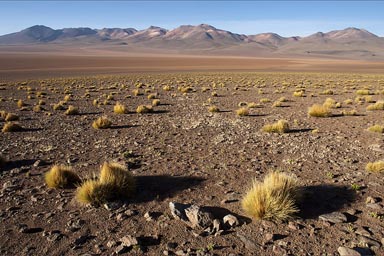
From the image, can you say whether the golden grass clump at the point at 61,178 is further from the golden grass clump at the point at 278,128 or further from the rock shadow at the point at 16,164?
the golden grass clump at the point at 278,128

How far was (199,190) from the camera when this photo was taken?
6.60 metres

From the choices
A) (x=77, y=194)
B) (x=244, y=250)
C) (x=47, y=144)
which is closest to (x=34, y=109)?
(x=47, y=144)

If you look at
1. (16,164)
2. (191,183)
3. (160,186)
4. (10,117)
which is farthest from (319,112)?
(10,117)

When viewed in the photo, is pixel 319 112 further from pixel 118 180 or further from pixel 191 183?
pixel 118 180

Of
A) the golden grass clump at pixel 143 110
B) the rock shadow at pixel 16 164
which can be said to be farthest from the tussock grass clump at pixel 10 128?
the golden grass clump at pixel 143 110

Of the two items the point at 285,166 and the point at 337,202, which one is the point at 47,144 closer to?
the point at 285,166

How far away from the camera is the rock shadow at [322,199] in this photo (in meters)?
5.58

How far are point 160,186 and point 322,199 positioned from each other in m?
3.23

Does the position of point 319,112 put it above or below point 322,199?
above

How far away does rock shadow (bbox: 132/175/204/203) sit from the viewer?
636 centimetres

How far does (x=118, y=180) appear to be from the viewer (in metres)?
6.28

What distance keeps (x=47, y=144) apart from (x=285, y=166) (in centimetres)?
741

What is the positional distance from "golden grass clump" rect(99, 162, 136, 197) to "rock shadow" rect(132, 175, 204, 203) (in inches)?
8.5

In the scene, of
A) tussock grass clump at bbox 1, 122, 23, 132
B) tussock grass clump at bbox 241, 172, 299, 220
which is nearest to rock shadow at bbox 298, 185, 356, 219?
tussock grass clump at bbox 241, 172, 299, 220
